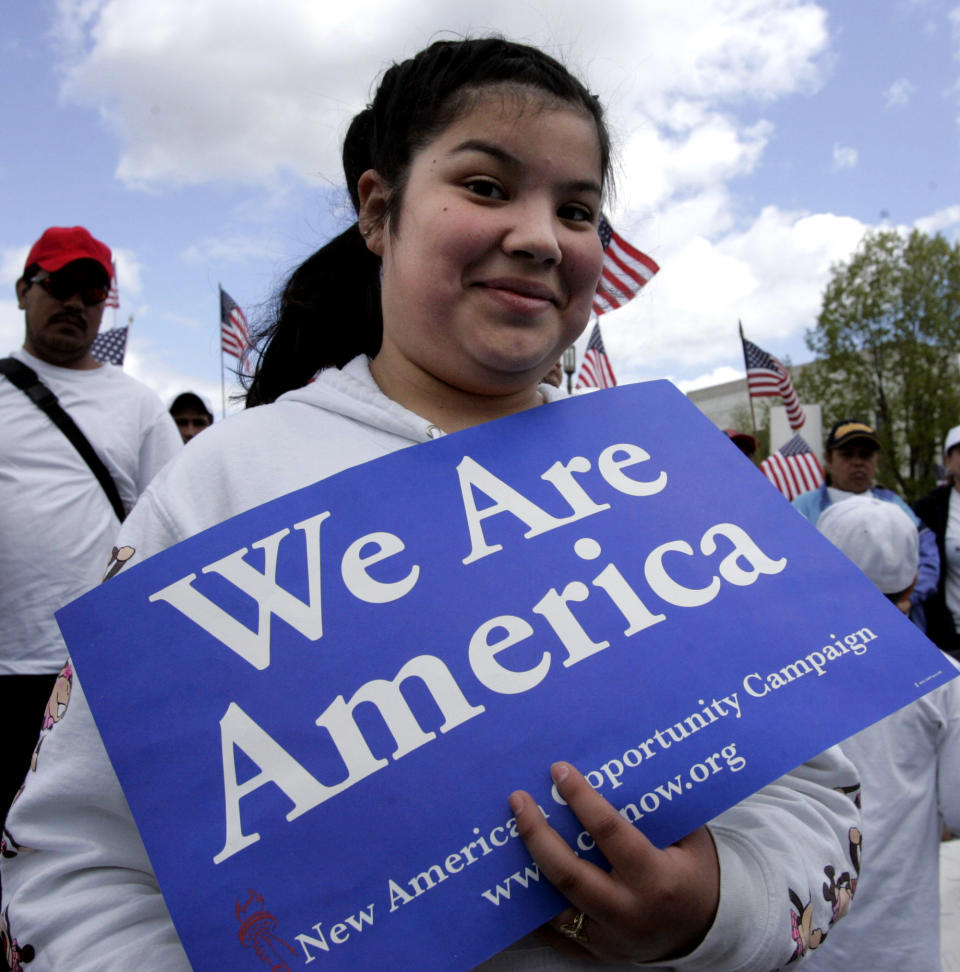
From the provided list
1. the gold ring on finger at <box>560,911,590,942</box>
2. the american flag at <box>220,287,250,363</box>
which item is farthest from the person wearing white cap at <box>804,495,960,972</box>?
the american flag at <box>220,287,250,363</box>

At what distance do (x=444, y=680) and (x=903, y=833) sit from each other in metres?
1.72

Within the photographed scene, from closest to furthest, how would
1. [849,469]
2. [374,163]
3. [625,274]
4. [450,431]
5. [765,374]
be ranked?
[450,431], [374,163], [849,469], [625,274], [765,374]

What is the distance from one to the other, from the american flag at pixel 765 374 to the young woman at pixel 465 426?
9.26 meters

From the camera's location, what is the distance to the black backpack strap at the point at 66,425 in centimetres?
260

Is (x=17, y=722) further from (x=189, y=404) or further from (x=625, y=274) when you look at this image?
(x=625, y=274)

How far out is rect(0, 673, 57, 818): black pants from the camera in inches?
91.7

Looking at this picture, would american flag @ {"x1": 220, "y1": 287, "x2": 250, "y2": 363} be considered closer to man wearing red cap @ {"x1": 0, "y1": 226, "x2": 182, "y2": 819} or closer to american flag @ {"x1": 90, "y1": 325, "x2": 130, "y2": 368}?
american flag @ {"x1": 90, "y1": 325, "x2": 130, "y2": 368}

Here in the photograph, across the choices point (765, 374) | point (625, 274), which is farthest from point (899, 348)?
point (625, 274)

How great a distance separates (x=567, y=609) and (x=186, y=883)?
464mm

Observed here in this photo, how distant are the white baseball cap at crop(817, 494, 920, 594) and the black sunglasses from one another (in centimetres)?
265

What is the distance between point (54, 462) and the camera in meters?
2.56

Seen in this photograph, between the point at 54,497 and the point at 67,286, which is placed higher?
the point at 67,286

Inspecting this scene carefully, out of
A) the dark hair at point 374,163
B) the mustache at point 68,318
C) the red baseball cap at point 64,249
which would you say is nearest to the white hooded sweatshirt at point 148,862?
the dark hair at point 374,163

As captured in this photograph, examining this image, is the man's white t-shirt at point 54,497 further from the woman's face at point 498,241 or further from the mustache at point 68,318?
the woman's face at point 498,241
